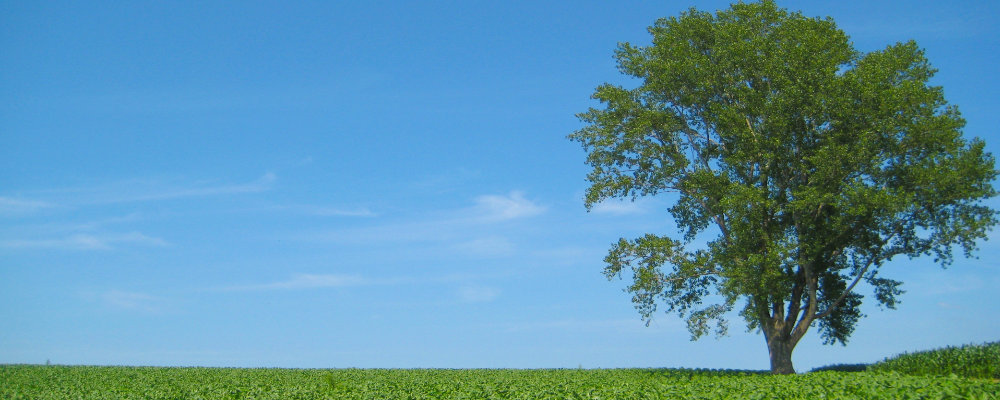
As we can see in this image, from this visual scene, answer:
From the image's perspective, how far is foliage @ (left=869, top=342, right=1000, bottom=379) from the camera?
28.2m

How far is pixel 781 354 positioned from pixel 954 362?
7.09m

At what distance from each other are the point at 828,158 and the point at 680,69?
306 inches

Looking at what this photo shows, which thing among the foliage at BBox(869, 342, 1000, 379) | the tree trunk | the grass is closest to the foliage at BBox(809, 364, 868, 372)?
the grass

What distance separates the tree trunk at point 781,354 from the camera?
34794 millimetres

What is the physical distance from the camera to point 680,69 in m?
35.6

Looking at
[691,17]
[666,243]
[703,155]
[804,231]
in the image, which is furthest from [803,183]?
[691,17]

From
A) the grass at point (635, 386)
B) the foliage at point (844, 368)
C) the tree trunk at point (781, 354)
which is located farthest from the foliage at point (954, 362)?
the foliage at point (844, 368)

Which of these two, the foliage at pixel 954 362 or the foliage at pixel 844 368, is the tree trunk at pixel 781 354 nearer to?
the foliage at pixel 954 362

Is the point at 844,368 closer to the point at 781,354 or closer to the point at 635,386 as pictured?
the point at 781,354

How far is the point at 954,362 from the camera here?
30.0 m

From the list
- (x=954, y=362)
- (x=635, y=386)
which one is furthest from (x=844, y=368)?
(x=635, y=386)

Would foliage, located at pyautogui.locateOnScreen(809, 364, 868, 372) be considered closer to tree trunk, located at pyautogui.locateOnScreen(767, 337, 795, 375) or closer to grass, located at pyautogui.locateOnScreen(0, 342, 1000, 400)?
grass, located at pyautogui.locateOnScreen(0, 342, 1000, 400)

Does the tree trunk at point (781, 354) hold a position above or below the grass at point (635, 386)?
above

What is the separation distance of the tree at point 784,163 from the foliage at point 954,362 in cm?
416
